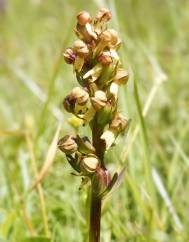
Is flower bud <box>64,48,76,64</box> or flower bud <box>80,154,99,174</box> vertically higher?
flower bud <box>64,48,76,64</box>

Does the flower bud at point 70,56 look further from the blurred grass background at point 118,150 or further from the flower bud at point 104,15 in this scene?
the blurred grass background at point 118,150

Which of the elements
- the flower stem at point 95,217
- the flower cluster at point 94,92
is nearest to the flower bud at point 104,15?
the flower cluster at point 94,92

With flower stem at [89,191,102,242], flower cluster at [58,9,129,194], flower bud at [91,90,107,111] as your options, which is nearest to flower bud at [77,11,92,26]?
flower cluster at [58,9,129,194]

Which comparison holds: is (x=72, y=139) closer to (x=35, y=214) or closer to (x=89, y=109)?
(x=89, y=109)

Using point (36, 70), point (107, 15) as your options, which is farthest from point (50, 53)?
point (107, 15)

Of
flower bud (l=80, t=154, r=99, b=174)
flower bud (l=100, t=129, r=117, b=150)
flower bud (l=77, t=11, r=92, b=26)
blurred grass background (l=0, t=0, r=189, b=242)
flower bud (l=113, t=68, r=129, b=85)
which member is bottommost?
blurred grass background (l=0, t=0, r=189, b=242)

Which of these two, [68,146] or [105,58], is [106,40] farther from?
[68,146]

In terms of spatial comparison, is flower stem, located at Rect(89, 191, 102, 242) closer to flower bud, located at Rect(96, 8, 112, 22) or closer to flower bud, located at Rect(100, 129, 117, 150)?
flower bud, located at Rect(100, 129, 117, 150)

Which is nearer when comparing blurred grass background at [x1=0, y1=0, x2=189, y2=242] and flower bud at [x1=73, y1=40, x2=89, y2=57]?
flower bud at [x1=73, y1=40, x2=89, y2=57]
